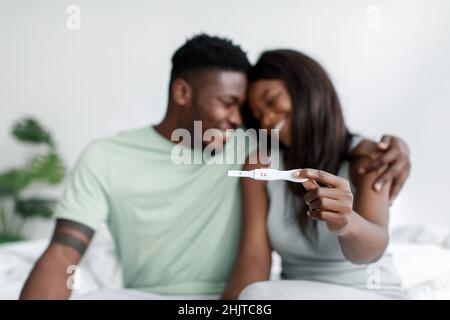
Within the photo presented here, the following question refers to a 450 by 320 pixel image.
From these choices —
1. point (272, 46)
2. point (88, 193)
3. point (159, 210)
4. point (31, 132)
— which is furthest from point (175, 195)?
point (31, 132)

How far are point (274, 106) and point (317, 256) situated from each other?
26 cm

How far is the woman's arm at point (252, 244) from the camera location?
3.03 ft

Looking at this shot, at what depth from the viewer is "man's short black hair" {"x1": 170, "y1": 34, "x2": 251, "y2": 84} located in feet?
3.35

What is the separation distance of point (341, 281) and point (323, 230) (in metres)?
0.09

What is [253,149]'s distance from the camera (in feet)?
3.35

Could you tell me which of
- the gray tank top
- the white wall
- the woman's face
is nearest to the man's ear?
the woman's face

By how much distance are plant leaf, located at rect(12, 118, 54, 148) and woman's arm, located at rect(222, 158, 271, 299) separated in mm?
1285

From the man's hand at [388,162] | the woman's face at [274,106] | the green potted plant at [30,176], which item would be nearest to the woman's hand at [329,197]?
the man's hand at [388,162]

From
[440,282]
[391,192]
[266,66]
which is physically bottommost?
[440,282]

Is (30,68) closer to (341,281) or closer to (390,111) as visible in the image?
(390,111)

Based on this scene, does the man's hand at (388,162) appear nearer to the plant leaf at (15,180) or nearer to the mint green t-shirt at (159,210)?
the mint green t-shirt at (159,210)

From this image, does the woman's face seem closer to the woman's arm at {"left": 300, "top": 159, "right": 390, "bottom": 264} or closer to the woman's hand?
the woman's arm at {"left": 300, "top": 159, "right": 390, "bottom": 264}
